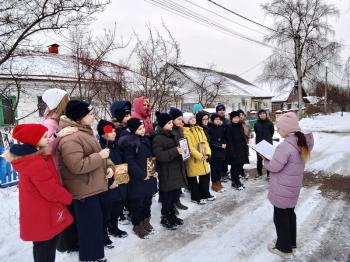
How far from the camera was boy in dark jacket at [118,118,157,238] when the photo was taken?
413cm

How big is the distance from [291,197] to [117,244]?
235cm

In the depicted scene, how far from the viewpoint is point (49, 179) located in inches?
108

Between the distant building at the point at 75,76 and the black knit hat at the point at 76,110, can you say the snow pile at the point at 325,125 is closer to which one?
the distant building at the point at 75,76

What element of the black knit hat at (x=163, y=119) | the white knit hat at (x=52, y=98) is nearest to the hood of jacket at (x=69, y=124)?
the white knit hat at (x=52, y=98)

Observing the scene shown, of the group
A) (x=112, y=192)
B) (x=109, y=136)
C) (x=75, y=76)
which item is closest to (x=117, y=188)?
(x=112, y=192)

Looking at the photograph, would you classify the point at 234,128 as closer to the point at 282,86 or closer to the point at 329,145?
the point at 329,145

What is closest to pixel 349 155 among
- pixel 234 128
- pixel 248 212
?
pixel 234 128

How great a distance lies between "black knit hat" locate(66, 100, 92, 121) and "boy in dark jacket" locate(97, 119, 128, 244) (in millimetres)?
515

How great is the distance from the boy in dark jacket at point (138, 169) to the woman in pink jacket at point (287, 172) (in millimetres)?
Answer: 1677

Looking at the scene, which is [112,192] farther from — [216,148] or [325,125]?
[325,125]

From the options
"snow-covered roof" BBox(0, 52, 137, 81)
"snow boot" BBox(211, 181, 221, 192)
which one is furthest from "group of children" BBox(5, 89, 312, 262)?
"snow-covered roof" BBox(0, 52, 137, 81)

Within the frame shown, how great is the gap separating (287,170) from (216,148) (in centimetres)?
282

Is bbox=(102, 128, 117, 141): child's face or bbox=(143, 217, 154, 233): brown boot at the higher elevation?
bbox=(102, 128, 117, 141): child's face

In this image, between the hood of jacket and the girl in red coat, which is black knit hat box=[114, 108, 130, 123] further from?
the girl in red coat
